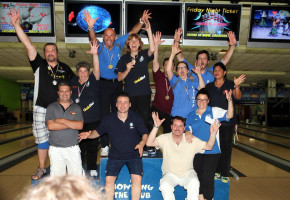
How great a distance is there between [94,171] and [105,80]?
121cm

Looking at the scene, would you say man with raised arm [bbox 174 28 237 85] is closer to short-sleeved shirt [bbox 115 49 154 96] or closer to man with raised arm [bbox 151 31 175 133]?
man with raised arm [bbox 151 31 175 133]

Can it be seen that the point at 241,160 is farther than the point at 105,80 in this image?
Yes

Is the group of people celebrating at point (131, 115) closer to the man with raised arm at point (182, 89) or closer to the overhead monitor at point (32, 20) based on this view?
the man with raised arm at point (182, 89)

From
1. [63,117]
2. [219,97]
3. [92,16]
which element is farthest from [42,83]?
[219,97]

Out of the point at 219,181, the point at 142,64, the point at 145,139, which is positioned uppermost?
the point at 142,64

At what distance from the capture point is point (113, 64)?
320 cm

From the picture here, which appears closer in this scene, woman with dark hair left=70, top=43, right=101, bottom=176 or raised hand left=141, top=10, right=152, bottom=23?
woman with dark hair left=70, top=43, right=101, bottom=176

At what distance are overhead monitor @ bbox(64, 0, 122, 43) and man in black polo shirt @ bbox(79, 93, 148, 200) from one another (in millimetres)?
1583

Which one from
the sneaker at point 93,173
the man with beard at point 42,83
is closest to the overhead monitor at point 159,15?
the man with beard at point 42,83

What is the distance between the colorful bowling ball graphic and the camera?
3734 millimetres

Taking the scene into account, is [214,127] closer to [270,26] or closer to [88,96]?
[88,96]

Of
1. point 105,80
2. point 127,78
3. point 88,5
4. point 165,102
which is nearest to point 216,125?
point 165,102

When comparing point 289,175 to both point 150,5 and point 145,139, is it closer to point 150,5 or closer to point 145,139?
point 145,139

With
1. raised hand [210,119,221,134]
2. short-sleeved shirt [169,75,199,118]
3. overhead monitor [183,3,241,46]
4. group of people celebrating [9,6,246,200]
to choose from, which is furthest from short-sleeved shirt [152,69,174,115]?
overhead monitor [183,3,241,46]
